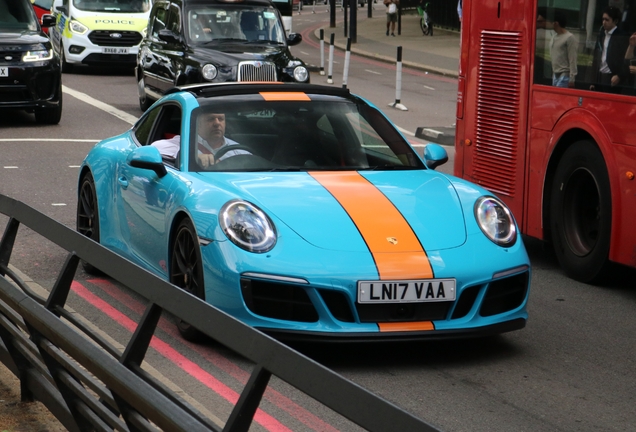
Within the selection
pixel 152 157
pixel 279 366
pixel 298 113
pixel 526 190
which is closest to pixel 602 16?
pixel 526 190

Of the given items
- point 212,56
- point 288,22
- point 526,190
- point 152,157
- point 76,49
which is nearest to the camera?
point 152,157

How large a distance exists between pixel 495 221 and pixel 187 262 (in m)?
1.68

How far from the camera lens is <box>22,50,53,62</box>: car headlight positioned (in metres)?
16.0

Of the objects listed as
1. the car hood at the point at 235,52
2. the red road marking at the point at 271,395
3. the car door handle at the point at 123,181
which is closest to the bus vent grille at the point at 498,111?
the car door handle at the point at 123,181

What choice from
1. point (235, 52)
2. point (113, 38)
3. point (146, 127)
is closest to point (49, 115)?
point (235, 52)

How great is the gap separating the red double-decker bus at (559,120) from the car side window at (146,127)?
2883 millimetres

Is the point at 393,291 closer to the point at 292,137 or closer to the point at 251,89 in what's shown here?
the point at 292,137

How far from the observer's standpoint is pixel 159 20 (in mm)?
18953

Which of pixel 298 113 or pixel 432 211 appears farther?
pixel 298 113

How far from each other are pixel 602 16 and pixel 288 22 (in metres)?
26.3

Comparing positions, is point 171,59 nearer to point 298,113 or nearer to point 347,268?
point 298,113

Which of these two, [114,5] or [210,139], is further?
[114,5]

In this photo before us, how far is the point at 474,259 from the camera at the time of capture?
6016mm

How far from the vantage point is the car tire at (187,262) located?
6145mm
